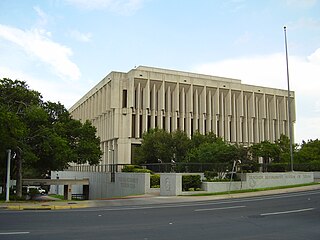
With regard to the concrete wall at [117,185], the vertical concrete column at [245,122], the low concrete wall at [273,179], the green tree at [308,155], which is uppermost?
the vertical concrete column at [245,122]

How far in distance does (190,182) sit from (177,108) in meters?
38.3

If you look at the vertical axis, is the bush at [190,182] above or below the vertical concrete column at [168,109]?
below

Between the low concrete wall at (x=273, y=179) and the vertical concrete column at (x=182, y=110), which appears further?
the vertical concrete column at (x=182, y=110)

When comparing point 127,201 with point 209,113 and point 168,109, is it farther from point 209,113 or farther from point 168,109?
point 209,113

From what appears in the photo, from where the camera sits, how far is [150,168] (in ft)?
133

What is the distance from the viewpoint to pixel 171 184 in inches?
1064

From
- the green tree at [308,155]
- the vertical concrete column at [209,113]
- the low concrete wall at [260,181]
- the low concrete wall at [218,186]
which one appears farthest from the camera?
the vertical concrete column at [209,113]

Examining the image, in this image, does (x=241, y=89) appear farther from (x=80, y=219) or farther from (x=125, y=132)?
(x=80, y=219)

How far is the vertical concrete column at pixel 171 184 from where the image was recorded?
26.8 metres

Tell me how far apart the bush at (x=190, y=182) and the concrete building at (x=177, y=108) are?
31237mm

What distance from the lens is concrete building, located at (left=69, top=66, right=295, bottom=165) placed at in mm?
62062

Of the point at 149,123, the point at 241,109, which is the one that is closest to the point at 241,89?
the point at 241,109

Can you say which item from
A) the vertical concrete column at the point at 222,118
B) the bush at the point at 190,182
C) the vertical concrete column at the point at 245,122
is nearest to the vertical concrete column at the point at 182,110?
the vertical concrete column at the point at 222,118

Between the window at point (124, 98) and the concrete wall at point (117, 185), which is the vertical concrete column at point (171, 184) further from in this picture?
the window at point (124, 98)
